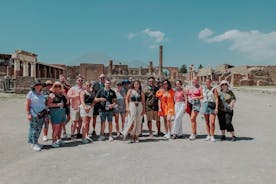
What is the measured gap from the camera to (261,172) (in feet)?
14.8

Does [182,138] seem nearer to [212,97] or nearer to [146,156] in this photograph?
[212,97]

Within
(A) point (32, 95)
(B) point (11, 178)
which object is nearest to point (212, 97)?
(A) point (32, 95)

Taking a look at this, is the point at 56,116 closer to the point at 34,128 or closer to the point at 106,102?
the point at 34,128

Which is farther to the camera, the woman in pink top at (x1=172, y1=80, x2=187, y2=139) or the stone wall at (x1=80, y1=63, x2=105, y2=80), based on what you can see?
the stone wall at (x1=80, y1=63, x2=105, y2=80)

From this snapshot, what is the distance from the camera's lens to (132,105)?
22.9ft

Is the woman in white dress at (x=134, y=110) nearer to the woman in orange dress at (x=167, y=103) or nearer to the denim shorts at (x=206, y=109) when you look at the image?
the woman in orange dress at (x=167, y=103)

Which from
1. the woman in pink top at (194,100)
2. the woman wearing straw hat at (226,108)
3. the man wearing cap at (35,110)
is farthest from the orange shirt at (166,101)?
the man wearing cap at (35,110)

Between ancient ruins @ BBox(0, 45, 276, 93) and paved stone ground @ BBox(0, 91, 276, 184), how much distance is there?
17.6ft

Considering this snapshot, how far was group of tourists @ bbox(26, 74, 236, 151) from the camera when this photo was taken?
22.2 ft

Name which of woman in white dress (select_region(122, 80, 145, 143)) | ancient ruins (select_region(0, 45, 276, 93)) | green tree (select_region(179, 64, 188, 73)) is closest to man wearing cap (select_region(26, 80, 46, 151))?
woman in white dress (select_region(122, 80, 145, 143))

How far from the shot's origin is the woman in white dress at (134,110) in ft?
22.9

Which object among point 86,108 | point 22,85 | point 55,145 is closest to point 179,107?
point 86,108

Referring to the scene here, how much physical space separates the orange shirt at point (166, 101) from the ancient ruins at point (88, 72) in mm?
3778

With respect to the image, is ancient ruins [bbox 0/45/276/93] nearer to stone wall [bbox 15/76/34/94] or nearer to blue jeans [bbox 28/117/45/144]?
stone wall [bbox 15/76/34/94]
